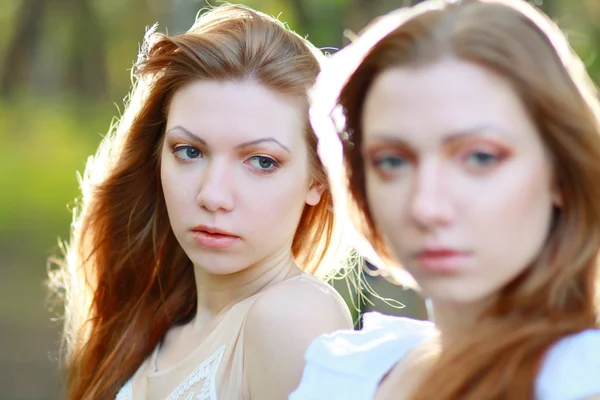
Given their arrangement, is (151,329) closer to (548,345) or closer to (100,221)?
(100,221)

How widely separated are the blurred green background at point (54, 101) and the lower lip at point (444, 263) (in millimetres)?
976

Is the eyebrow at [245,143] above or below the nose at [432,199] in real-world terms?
above

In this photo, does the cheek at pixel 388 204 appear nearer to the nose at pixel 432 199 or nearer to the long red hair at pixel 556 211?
the nose at pixel 432 199

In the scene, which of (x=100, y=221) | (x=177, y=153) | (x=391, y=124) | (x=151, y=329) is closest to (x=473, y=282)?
(x=391, y=124)

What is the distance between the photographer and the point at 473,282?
1.65m

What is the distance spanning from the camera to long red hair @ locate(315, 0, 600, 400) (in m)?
1.55

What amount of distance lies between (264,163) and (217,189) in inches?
5.9

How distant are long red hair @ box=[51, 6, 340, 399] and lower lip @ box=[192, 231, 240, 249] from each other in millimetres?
320

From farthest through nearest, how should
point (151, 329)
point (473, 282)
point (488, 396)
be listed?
point (151, 329) < point (473, 282) < point (488, 396)

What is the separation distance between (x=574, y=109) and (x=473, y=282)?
339mm

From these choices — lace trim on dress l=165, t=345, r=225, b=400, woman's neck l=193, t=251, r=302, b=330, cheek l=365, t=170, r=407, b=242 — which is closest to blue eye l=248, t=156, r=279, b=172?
woman's neck l=193, t=251, r=302, b=330

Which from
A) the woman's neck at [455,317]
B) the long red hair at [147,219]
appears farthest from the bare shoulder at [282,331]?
the woman's neck at [455,317]

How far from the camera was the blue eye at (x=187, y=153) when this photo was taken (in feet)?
8.55

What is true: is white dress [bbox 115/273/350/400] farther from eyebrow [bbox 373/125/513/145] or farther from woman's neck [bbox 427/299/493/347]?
eyebrow [bbox 373/125/513/145]
